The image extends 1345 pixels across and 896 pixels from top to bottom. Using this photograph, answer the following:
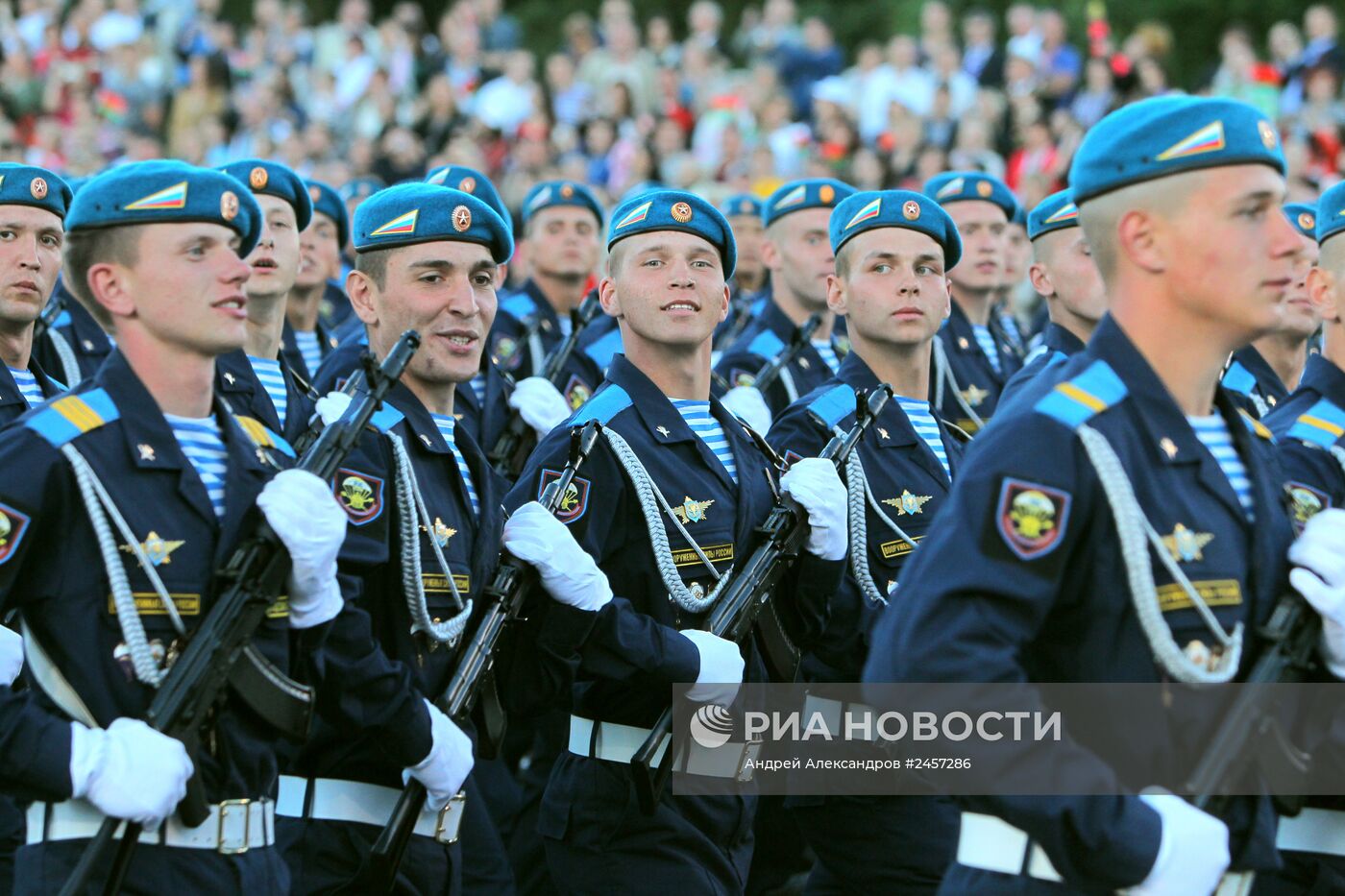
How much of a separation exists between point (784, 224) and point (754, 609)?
4.43 m

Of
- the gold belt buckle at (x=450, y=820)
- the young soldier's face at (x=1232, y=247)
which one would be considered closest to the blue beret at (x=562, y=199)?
the gold belt buckle at (x=450, y=820)

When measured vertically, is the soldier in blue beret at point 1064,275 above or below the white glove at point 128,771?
above

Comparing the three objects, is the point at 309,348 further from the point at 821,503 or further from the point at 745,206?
the point at 821,503

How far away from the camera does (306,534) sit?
12.5 ft

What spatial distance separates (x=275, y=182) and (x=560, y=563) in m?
2.99

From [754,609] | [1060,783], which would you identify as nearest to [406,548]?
[754,609]

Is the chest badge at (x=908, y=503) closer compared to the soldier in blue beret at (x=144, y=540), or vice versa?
the soldier in blue beret at (x=144, y=540)

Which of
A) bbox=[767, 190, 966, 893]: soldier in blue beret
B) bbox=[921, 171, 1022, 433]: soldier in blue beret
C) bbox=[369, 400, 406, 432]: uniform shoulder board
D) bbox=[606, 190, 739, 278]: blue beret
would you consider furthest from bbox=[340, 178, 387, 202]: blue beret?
bbox=[369, 400, 406, 432]: uniform shoulder board

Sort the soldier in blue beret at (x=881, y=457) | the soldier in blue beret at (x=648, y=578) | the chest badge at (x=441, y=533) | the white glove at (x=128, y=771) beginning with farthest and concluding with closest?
1. the soldier in blue beret at (x=881, y=457)
2. the soldier in blue beret at (x=648, y=578)
3. the chest badge at (x=441, y=533)
4. the white glove at (x=128, y=771)

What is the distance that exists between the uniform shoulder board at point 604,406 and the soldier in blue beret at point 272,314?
0.97m

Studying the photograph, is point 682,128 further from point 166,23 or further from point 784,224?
point 784,224

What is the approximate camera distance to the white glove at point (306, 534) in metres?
3.79

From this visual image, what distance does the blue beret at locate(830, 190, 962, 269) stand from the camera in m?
6.45

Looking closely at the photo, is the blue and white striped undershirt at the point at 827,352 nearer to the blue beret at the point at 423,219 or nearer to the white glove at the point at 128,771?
the blue beret at the point at 423,219
